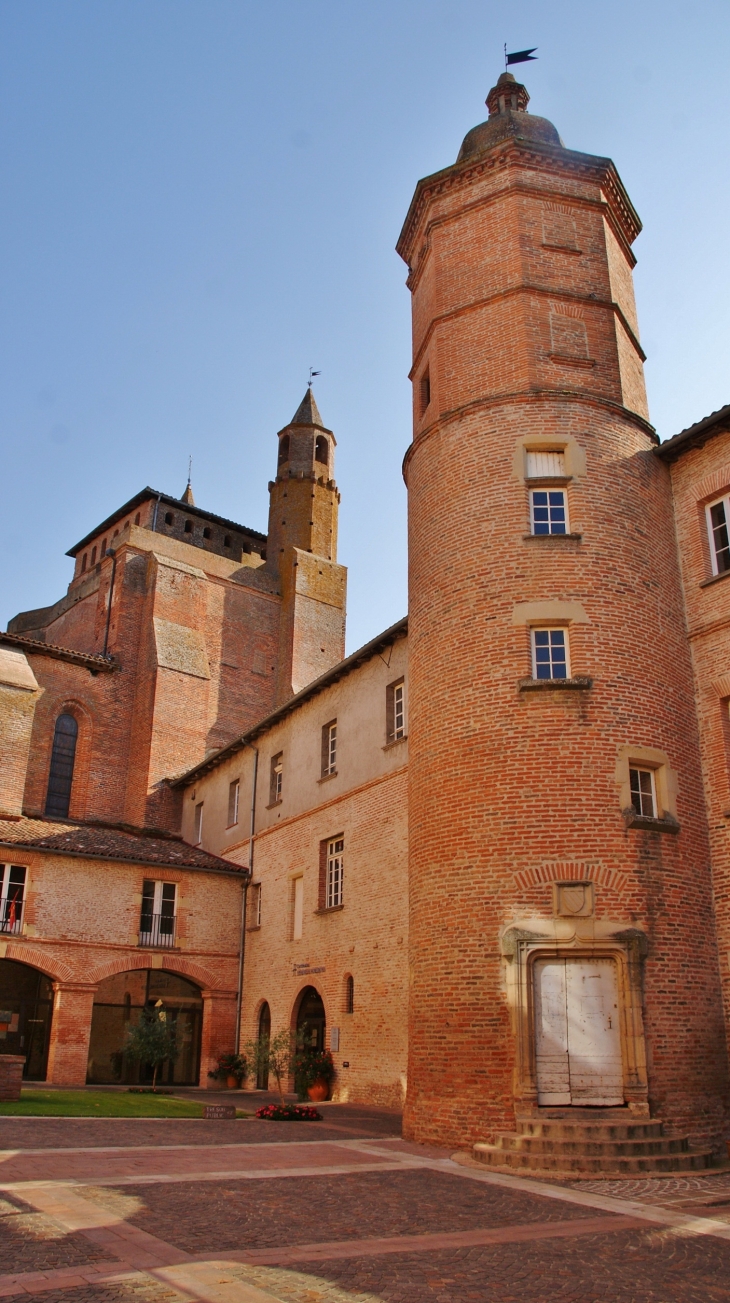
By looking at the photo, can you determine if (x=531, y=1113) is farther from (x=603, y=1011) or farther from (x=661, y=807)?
(x=661, y=807)

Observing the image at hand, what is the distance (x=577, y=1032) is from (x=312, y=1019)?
11.8 m

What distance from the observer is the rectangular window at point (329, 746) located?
23875 millimetres

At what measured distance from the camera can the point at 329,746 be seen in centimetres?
2431

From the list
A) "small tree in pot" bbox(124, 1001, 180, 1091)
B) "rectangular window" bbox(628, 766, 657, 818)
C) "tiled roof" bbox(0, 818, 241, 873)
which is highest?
"tiled roof" bbox(0, 818, 241, 873)

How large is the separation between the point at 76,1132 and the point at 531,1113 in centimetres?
604

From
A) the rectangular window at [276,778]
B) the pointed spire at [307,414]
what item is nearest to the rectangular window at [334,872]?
the rectangular window at [276,778]

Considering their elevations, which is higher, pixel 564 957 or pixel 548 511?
pixel 548 511

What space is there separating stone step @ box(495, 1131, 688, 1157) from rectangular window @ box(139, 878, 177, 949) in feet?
54.3

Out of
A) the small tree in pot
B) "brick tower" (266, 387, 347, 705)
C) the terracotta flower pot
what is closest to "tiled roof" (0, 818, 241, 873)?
the small tree in pot

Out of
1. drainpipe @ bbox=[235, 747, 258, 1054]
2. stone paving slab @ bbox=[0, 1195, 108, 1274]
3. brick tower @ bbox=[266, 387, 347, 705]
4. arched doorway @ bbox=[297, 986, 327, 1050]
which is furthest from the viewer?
brick tower @ bbox=[266, 387, 347, 705]

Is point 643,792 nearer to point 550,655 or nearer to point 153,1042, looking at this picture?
point 550,655

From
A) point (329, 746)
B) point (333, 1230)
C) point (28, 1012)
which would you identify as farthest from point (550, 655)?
point (28, 1012)

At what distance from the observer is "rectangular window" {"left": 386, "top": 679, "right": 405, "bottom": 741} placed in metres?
20.7

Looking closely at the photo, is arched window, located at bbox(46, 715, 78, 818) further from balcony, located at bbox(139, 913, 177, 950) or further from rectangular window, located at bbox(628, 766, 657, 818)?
rectangular window, located at bbox(628, 766, 657, 818)
